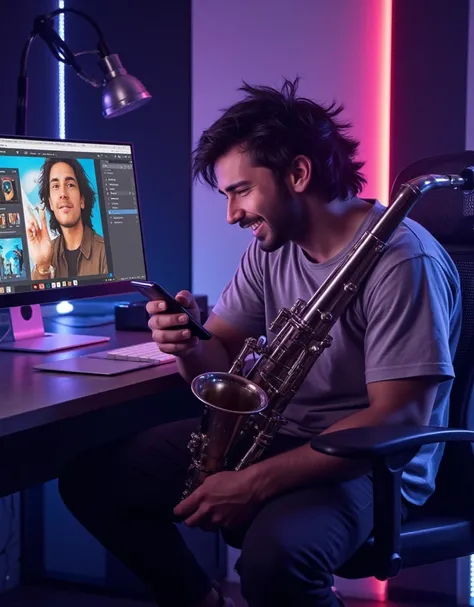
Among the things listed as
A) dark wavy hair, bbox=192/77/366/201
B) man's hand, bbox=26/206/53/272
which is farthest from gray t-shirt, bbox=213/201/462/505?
man's hand, bbox=26/206/53/272

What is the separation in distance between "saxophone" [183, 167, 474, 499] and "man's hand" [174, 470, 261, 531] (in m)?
0.13

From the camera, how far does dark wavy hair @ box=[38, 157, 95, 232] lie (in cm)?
228

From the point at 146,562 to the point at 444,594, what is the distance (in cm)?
126

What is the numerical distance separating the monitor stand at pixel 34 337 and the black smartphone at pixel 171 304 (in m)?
0.39

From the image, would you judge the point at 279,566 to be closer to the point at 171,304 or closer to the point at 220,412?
the point at 220,412

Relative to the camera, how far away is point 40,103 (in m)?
3.07

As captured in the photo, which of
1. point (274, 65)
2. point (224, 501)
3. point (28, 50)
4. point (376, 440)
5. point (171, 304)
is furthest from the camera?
point (274, 65)

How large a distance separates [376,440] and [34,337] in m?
1.15

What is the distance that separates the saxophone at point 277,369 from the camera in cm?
181

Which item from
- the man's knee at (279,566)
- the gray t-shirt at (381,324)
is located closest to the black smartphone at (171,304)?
the gray t-shirt at (381,324)

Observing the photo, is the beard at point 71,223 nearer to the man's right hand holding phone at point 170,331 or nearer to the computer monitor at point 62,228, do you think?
the computer monitor at point 62,228

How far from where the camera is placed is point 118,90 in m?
2.51

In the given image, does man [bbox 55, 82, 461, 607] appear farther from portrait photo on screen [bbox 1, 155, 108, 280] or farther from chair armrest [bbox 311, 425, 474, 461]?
portrait photo on screen [bbox 1, 155, 108, 280]

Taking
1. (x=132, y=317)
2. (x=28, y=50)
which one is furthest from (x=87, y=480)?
(x=28, y=50)
